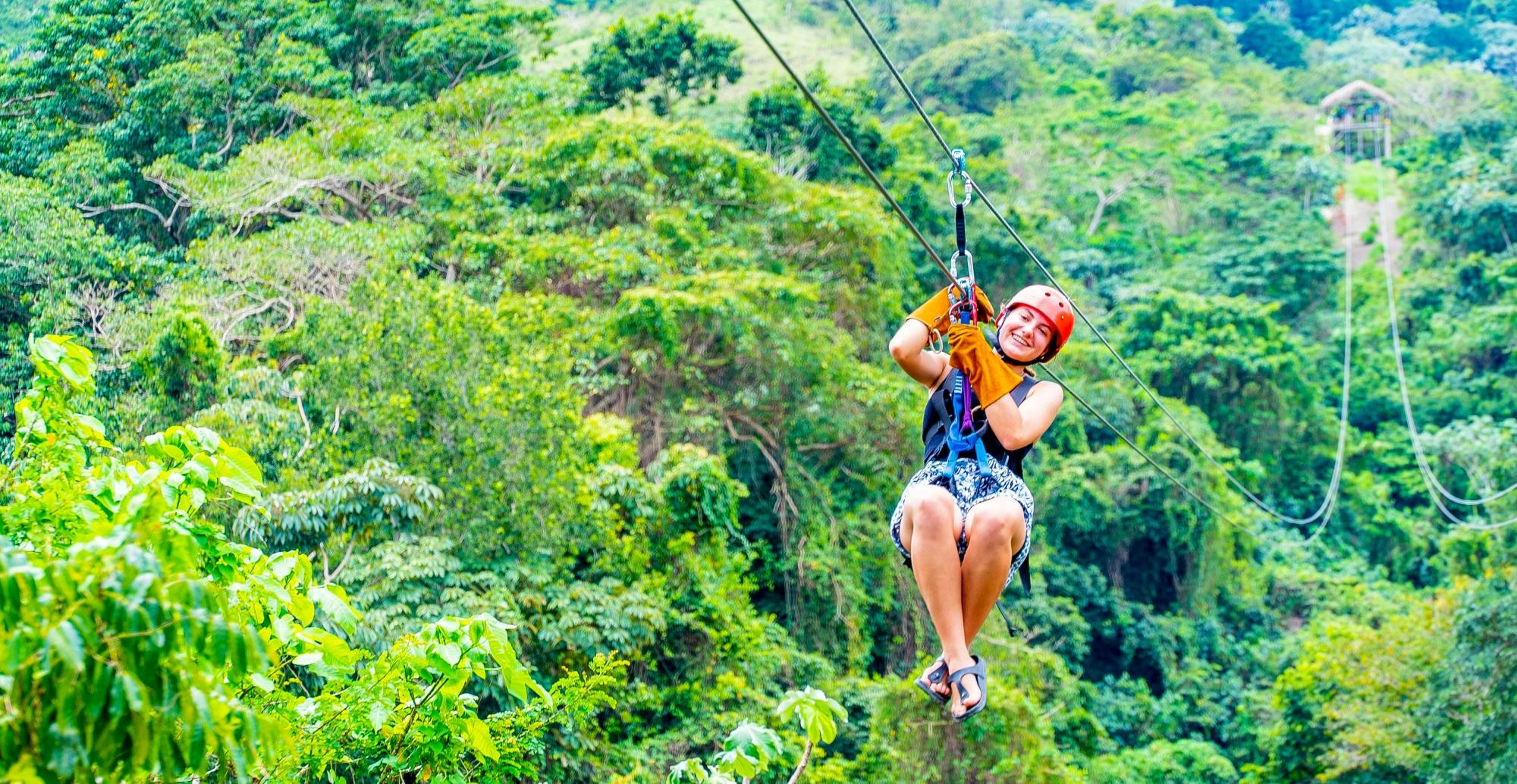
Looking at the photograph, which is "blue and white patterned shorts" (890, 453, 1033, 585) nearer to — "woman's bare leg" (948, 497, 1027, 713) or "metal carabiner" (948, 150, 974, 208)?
"woman's bare leg" (948, 497, 1027, 713)

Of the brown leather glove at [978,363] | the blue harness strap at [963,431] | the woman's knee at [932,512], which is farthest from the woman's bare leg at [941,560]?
the brown leather glove at [978,363]

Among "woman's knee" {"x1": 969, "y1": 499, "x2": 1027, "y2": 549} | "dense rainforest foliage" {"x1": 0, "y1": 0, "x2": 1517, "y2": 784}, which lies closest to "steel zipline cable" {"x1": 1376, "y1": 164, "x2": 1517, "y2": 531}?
"dense rainforest foliage" {"x1": 0, "y1": 0, "x2": 1517, "y2": 784}

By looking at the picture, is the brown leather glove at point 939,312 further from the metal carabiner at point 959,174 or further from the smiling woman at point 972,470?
the metal carabiner at point 959,174

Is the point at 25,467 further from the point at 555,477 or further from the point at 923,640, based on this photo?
the point at 923,640

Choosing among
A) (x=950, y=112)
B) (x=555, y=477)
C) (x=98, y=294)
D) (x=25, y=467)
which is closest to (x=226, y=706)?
(x=25, y=467)

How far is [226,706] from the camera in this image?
2107 millimetres

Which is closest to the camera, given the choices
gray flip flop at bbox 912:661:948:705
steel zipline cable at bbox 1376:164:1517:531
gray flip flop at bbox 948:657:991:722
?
gray flip flop at bbox 948:657:991:722

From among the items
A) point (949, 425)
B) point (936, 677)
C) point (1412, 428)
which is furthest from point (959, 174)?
point (1412, 428)

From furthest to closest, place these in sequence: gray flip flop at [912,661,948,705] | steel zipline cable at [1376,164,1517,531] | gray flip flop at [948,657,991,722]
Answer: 1. steel zipline cable at [1376,164,1517,531]
2. gray flip flop at [912,661,948,705]
3. gray flip flop at [948,657,991,722]

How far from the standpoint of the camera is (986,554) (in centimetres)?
310

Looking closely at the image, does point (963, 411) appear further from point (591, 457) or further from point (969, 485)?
point (591, 457)

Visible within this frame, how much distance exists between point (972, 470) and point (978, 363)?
259 millimetres

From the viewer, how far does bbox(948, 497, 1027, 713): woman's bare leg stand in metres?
3.08

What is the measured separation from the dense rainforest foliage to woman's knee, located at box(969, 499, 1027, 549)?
66 cm
